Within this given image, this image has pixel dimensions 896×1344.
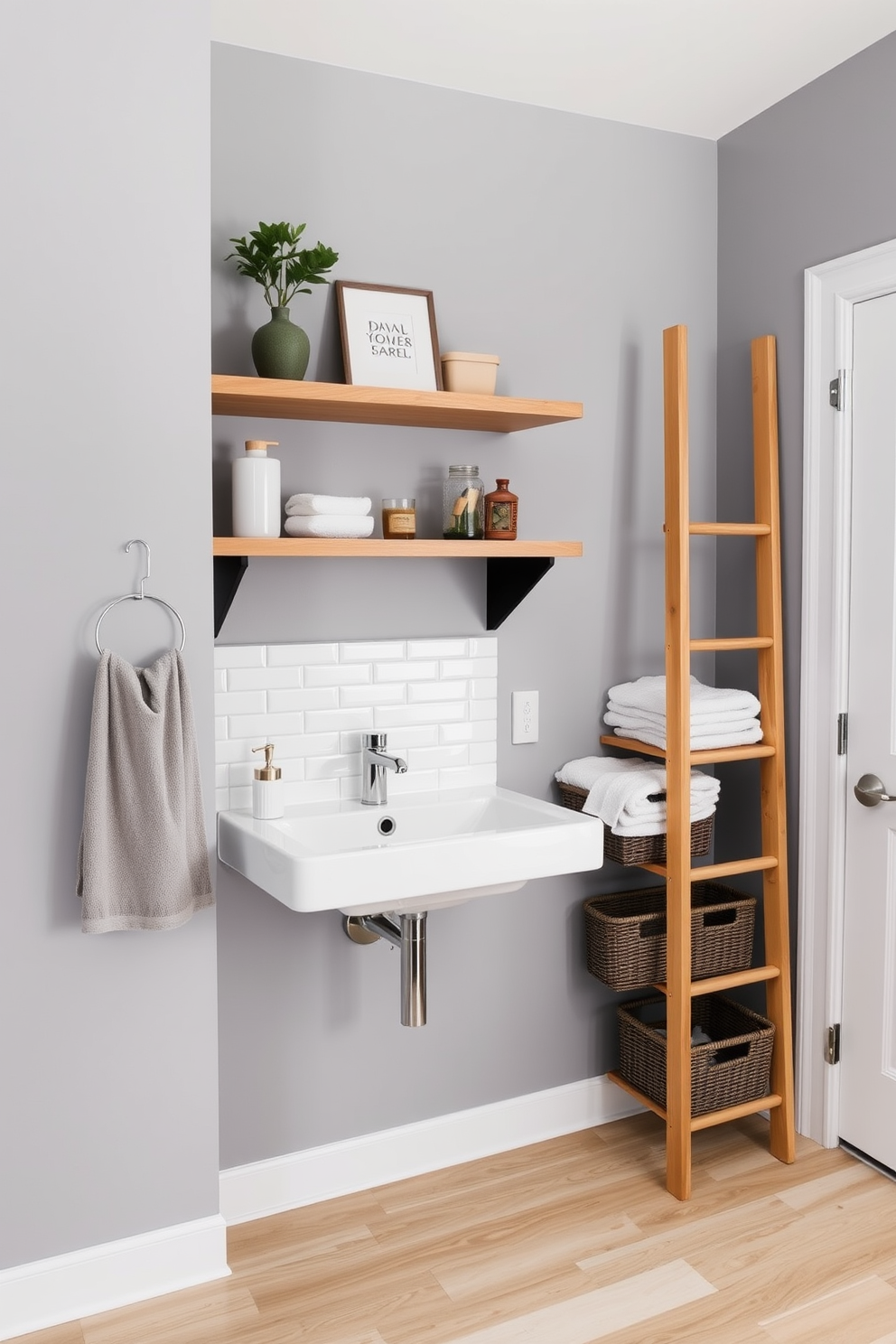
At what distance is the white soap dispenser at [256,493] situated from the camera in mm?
2084

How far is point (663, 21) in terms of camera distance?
84.8 inches

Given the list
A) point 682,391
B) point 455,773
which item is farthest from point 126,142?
point 455,773

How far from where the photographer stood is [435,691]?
2475 mm

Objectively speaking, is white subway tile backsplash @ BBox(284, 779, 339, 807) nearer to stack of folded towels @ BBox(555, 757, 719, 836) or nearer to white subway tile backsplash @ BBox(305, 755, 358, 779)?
white subway tile backsplash @ BBox(305, 755, 358, 779)

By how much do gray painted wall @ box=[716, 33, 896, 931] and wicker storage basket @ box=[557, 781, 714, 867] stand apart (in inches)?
10.8

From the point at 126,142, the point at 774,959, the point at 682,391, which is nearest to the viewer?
the point at 126,142

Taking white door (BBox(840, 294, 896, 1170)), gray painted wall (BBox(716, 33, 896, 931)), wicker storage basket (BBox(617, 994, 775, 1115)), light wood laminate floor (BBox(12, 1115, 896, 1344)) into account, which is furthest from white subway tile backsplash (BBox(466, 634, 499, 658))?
light wood laminate floor (BBox(12, 1115, 896, 1344))

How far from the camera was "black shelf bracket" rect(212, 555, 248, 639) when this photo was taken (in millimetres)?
2111

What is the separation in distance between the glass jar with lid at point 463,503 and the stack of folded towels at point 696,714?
597mm

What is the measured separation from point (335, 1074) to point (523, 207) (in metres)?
2.05

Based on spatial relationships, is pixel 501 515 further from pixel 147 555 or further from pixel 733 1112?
pixel 733 1112

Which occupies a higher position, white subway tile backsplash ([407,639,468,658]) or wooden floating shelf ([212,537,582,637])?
wooden floating shelf ([212,537,582,637])

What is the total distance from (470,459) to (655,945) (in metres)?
1.23

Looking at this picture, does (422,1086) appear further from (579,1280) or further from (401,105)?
(401,105)
